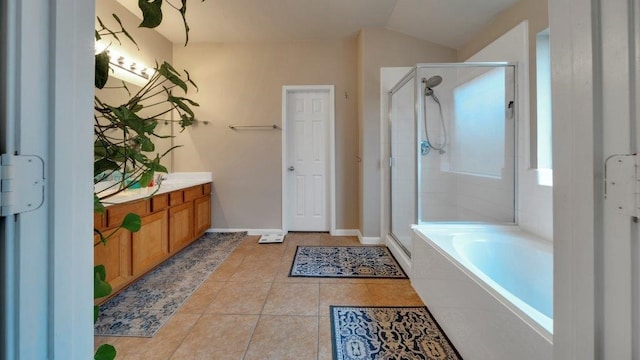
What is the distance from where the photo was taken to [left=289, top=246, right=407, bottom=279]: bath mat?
246cm

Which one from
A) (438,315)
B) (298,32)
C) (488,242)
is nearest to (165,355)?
(438,315)

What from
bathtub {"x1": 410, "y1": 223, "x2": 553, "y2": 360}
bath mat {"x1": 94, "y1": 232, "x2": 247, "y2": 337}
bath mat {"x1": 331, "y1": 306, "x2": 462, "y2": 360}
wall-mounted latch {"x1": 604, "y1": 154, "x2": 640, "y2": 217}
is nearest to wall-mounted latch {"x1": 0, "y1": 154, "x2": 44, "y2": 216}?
wall-mounted latch {"x1": 604, "y1": 154, "x2": 640, "y2": 217}

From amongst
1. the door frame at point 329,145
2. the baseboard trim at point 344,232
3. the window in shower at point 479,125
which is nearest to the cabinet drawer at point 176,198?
the door frame at point 329,145

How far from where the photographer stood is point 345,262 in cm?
274

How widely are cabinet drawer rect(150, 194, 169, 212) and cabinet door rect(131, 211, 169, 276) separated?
0.06 m

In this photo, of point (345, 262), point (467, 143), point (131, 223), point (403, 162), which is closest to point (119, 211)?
point (131, 223)

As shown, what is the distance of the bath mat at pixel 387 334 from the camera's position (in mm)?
1463

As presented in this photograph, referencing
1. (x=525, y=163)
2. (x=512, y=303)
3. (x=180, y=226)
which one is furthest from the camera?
(x=180, y=226)

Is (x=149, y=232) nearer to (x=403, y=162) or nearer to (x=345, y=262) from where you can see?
(x=345, y=262)

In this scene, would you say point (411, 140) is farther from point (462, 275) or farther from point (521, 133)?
point (462, 275)

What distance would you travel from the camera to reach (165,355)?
148 cm

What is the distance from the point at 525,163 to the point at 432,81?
116 centimetres

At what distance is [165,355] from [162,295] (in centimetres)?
74

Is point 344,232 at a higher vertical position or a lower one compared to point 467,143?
lower
